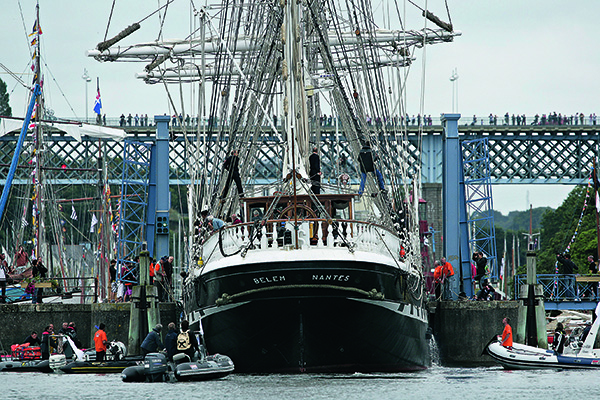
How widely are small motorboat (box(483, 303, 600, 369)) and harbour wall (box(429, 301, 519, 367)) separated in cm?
504

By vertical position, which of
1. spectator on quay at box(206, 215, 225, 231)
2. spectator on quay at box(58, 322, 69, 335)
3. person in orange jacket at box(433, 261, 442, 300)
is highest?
spectator on quay at box(206, 215, 225, 231)

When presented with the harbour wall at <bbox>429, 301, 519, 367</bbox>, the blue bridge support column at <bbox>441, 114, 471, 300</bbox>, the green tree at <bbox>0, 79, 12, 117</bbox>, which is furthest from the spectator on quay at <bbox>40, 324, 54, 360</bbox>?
the green tree at <bbox>0, 79, 12, 117</bbox>

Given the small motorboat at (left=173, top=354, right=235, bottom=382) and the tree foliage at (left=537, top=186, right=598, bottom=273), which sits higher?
the tree foliage at (left=537, top=186, right=598, bottom=273)

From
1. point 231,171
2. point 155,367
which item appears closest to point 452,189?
point 231,171

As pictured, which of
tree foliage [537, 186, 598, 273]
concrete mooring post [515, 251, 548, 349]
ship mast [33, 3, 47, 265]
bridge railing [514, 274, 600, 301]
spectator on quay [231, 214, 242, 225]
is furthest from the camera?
tree foliage [537, 186, 598, 273]

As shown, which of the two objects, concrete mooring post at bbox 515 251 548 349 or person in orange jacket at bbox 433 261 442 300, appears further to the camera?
person in orange jacket at bbox 433 261 442 300

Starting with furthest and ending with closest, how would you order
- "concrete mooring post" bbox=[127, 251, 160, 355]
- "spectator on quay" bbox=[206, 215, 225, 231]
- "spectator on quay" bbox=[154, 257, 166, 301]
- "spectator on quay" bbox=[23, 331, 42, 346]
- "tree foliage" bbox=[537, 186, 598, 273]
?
"tree foliage" bbox=[537, 186, 598, 273], "spectator on quay" bbox=[154, 257, 166, 301], "spectator on quay" bbox=[23, 331, 42, 346], "concrete mooring post" bbox=[127, 251, 160, 355], "spectator on quay" bbox=[206, 215, 225, 231]

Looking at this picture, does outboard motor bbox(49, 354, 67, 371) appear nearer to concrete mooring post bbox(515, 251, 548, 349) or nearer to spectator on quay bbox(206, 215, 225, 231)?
spectator on quay bbox(206, 215, 225, 231)

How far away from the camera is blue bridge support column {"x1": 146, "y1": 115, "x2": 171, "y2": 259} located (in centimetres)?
4606

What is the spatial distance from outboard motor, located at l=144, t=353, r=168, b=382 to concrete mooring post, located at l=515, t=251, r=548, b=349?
13.0 metres

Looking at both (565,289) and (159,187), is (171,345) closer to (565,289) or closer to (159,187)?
(159,187)

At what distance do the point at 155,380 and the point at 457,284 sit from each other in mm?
21187

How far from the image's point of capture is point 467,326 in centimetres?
3859

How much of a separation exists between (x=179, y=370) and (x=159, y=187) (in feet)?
68.6
